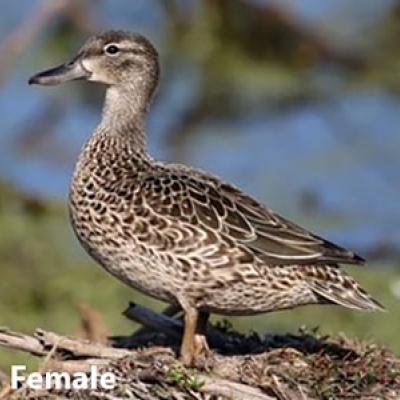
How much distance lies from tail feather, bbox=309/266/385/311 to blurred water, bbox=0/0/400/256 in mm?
5129

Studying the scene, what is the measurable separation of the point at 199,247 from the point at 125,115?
912 millimetres

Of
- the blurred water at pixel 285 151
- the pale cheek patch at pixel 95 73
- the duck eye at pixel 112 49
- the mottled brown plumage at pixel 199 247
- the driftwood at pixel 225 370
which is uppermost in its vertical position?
the blurred water at pixel 285 151

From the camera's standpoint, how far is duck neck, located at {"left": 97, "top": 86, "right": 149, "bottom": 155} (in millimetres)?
7707

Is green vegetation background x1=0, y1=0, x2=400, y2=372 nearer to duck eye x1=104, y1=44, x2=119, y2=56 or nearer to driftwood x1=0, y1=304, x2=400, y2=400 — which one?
duck eye x1=104, y1=44, x2=119, y2=56

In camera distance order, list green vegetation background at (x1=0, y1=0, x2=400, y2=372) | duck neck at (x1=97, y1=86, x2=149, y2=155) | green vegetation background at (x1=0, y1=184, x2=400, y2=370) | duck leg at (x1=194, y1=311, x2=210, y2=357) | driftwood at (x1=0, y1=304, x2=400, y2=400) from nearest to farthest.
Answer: driftwood at (x1=0, y1=304, x2=400, y2=400) < duck leg at (x1=194, y1=311, x2=210, y2=357) < duck neck at (x1=97, y1=86, x2=149, y2=155) < green vegetation background at (x1=0, y1=184, x2=400, y2=370) < green vegetation background at (x1=0, y1=0, x2=400, y2=372)

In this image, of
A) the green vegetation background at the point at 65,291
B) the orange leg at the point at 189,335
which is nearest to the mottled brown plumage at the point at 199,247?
the orange leg at the point at 189,335

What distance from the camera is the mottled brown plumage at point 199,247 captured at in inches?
276

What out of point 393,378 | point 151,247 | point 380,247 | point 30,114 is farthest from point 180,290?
point 30,114

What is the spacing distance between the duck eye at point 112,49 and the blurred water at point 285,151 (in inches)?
186

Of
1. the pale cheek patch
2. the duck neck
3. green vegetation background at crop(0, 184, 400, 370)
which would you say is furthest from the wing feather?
green vegetation background at crop(0, 184, 400, 370)

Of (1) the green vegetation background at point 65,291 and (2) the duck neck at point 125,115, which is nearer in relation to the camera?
(2) the duck neck at point 125,115

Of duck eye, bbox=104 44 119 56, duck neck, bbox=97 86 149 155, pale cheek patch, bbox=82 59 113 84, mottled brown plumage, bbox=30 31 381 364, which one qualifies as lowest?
mottled brown plumage, bbox=30 31 381 364

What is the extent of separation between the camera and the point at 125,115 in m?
7.77

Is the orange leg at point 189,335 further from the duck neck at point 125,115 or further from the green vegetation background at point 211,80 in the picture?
the green vegetation background at point 211,80
